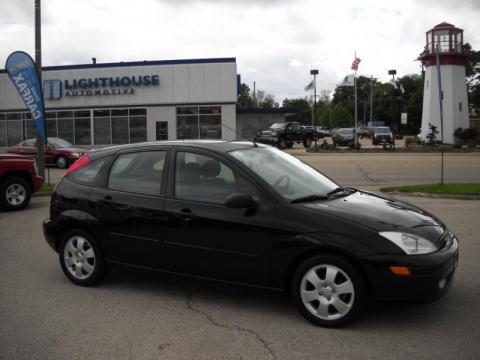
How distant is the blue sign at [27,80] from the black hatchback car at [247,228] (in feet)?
31.5

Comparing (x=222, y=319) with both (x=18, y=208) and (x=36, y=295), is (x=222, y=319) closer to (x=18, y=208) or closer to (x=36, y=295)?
(x=36, y=295)

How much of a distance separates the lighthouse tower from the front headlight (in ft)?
128

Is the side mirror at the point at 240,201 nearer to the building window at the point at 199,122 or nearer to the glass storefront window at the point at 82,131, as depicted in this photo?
the building window at the point at 199,122

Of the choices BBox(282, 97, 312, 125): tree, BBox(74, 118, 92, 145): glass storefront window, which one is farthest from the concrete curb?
BBox(282, 97, 312, 125): tree

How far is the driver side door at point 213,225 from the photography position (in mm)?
4582

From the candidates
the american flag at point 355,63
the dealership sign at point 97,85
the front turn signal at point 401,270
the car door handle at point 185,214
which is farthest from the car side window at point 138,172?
the american flag at point 355,63

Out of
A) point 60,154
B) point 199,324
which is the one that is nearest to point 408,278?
point 199,324

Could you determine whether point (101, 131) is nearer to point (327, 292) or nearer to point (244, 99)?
point (327, 292)

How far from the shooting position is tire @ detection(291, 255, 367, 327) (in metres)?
4.23

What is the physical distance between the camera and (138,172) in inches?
211

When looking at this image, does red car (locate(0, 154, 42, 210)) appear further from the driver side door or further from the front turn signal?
the front turn signal

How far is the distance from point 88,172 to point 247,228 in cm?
207

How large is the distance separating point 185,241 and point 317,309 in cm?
133

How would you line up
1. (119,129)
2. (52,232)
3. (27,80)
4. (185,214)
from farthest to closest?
(119,129) → (27,80) → (52,232) → (185,214)
